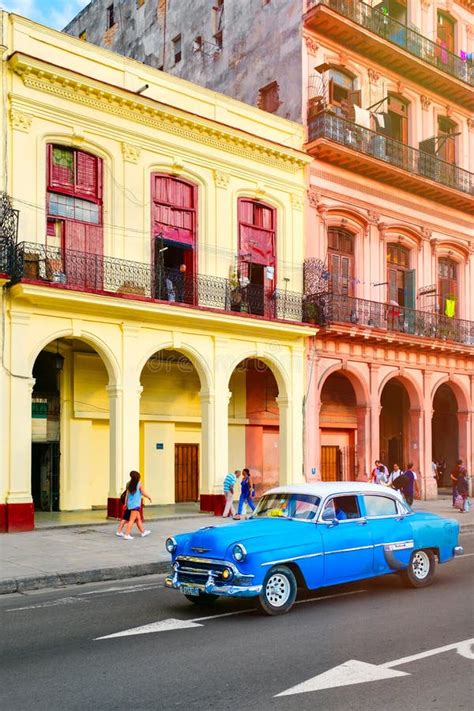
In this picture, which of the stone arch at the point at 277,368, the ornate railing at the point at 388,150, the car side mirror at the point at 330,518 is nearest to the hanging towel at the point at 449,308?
the ornate railing at the point at 388,150

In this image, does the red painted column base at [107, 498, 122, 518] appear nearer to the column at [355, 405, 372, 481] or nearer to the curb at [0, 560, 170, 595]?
the curb at [0, 560, 170, 595]

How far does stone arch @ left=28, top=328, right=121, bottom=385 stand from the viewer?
1886cm

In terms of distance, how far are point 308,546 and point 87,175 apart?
13.3 meters

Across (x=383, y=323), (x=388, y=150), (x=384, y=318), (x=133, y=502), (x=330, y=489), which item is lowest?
(x=133, y=502)

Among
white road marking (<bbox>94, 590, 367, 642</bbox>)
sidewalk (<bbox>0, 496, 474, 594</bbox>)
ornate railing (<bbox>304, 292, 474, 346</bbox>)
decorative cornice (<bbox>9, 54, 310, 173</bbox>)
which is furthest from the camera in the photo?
ornate railing (<bbox>304, 292, 474, 346</bbox>)

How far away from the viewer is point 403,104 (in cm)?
2945

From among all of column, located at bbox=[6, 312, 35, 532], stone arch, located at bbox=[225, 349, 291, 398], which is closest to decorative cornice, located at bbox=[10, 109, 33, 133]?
column, located at bbox=[6, 312, 35, 532]

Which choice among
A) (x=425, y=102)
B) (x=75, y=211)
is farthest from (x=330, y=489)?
(x=425, y=102)

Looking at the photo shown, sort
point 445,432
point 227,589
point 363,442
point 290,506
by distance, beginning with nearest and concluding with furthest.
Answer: point 227,589, point 290,506, point 363,442, point 445,432

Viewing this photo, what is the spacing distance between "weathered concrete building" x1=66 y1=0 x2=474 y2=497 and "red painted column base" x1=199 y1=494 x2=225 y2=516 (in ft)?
11.8

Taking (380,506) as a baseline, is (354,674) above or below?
below

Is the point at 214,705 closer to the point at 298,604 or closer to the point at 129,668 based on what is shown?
the point at 129,668

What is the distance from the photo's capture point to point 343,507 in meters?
10.7

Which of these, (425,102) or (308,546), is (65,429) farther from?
(425,102)
